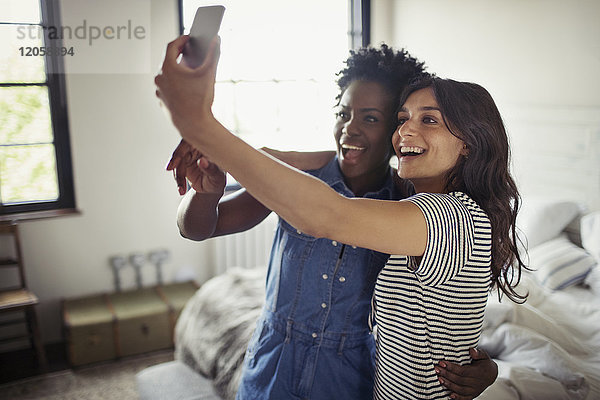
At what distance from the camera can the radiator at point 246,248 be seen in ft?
11.8

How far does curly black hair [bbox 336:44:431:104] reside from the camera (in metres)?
1.17

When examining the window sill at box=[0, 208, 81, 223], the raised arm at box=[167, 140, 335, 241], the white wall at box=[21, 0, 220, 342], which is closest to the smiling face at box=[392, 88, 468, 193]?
the raised arm at box=[167, 140, 335, 241]

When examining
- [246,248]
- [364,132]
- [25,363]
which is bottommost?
[25,363]

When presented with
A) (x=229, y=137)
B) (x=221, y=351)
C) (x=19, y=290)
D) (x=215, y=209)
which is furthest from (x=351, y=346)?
(x=19, y=290)

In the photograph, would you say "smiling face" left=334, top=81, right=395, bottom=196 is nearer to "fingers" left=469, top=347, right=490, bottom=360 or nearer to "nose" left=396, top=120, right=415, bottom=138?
"nose" left=396, top=120, right=415, bottom=138

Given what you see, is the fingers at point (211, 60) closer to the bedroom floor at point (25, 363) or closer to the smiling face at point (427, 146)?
the smiling face at point (427, 146)

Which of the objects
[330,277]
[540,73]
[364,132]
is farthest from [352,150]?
[540,73]

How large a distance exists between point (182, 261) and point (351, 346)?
268cm

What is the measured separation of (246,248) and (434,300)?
109 inches

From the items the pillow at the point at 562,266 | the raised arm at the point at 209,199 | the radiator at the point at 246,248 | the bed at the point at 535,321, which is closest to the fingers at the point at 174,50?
the raised arm at the point at 209,199

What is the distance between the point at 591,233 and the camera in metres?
2.22

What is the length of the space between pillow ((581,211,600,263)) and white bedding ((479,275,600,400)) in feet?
0.67

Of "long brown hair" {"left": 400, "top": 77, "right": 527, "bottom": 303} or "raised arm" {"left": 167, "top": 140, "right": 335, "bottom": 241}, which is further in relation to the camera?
"long brown hair" {"left": 400, "top": 77, "right": 527, "bottom": 303}

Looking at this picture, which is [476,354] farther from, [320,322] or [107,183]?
[107,183]
